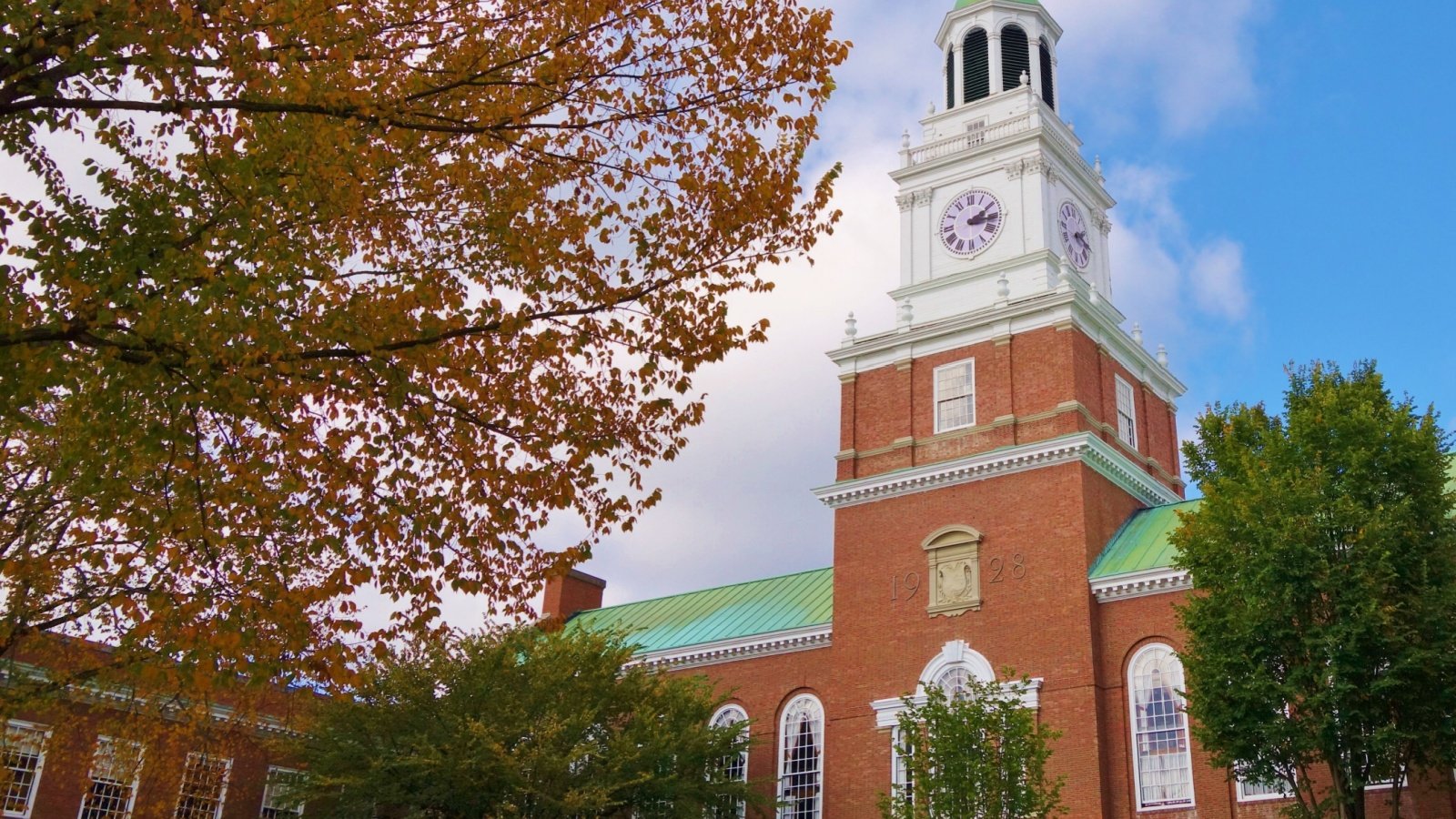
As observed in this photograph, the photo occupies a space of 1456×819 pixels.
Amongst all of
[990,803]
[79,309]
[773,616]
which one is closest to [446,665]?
[773,616]

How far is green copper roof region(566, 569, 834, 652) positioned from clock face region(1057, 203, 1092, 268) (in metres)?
11.3

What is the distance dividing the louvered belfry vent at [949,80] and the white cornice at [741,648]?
1621cm

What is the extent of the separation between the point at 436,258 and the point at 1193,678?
17164 mm

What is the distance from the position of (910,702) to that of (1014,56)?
2031cm

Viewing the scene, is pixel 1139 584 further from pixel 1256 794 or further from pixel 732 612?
pixel 732 612

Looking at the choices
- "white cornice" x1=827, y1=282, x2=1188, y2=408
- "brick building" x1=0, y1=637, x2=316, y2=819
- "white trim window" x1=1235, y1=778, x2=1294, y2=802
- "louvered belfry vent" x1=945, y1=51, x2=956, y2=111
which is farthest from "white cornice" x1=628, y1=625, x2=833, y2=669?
"louvered belfry vent" x1=945, y1=51, x2=956, y2=111

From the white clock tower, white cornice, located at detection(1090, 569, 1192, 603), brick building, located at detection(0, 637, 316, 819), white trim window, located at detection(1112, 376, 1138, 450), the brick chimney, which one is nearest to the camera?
brick building, located at detection(0, 637, 316, 819)

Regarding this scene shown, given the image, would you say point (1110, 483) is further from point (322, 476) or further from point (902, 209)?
point (322, 476)

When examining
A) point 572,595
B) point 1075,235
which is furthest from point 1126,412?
point 572,595

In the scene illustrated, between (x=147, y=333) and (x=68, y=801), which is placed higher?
(x=147, y=333)

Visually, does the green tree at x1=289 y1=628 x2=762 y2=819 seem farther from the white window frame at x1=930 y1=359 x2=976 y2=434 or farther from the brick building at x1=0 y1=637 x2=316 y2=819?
the white window frame at x1=930 y1=359 x2=976 y2=434

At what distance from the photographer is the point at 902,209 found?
128 feet

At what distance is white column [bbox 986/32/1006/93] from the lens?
39375mm

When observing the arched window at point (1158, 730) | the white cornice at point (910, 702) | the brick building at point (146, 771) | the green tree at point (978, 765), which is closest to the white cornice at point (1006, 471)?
the arched window at point (1158, 730)
